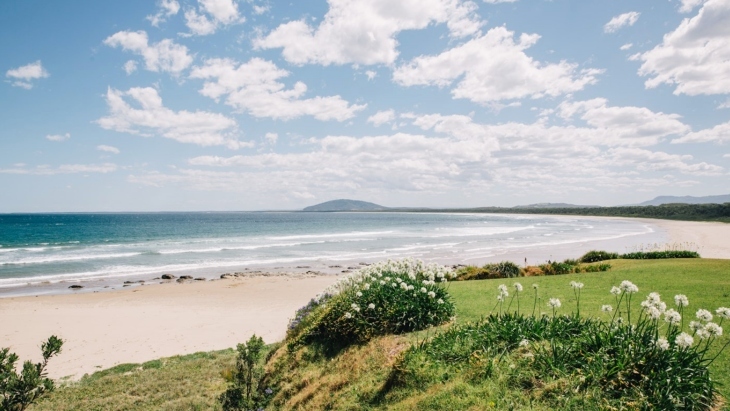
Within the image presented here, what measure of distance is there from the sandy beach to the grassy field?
2.41m

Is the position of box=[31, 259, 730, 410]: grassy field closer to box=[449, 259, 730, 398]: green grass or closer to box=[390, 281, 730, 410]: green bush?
box=[449, 259, 730, 398]: green grass

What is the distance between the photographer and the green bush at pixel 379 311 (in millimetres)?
7451

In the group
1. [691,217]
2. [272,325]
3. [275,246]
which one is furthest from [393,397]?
[691,217]

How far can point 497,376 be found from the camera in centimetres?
493

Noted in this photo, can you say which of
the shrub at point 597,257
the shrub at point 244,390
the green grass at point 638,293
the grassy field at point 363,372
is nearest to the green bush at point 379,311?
the grassy field at point 363,372

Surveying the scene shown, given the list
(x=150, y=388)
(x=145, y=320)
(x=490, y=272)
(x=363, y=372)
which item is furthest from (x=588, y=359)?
(x=145, y=320)

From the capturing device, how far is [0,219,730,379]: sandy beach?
1345cm

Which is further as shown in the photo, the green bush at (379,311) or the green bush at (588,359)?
the green bush at (379,311)

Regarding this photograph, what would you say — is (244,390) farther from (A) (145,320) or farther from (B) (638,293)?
(A) (145,320)

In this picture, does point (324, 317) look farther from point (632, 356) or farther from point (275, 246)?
point (275, 246)

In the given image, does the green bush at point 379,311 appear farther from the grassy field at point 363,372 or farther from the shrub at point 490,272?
the shrub at point 490,272

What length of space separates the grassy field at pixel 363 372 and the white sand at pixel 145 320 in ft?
7.96

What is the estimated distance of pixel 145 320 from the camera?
59.0 ft

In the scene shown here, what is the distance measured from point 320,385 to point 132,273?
31.6 meters
